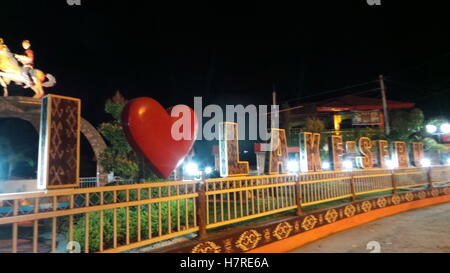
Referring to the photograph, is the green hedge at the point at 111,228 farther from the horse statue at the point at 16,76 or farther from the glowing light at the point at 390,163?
the glowing light at the point at 390,163

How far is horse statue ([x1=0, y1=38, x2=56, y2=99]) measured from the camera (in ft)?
36.9

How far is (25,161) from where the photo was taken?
21297 millimetres

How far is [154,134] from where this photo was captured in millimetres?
4891

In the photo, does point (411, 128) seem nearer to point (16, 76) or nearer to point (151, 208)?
point (151, 208)

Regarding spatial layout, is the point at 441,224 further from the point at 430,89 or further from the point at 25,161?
the point at 25,161

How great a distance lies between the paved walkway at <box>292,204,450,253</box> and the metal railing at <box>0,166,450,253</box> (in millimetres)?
1006

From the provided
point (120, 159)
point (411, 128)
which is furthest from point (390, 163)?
point (120, 159)

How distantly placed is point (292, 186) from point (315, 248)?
4.76 feet

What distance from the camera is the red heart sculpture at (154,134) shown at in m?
4.68

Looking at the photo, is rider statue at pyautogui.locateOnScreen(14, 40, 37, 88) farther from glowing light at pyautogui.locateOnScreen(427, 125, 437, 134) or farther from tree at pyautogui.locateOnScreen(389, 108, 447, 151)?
glowing light at pyautogui.locateOnScreen(427, 125, 437, 134)

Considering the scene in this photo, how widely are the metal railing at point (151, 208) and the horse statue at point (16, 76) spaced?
6.36m

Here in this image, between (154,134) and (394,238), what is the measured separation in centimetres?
585

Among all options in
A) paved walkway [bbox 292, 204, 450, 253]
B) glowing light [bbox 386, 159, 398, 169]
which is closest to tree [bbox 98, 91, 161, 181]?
paved walkway [bbox 292, 204, 450, 253]
